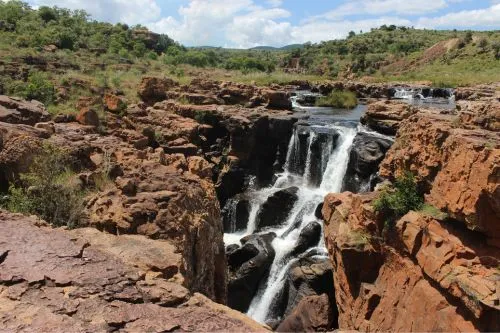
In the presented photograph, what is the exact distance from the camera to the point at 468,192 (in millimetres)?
8070

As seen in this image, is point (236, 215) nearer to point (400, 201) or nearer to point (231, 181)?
point (231, 181)

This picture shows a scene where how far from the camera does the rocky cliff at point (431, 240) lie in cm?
767

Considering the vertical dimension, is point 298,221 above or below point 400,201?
below

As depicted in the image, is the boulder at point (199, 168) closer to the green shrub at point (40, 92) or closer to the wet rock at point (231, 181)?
the wet rock at point (231, 181)

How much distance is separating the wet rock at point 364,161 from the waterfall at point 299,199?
19.3 inches

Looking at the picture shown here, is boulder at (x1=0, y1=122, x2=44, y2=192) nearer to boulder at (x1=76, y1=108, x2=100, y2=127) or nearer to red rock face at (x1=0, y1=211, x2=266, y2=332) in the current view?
red rock face at (x1=0, y1=211, x2=266, y2=332)

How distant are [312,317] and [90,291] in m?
8.31

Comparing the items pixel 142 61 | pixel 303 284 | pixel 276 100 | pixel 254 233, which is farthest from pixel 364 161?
pixel 142 61

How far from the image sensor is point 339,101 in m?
32.0

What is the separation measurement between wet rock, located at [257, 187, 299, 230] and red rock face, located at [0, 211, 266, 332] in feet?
43.6

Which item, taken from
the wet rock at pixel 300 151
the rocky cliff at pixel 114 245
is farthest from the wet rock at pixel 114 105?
the wet rock at pixel 300 151

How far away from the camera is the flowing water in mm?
15781

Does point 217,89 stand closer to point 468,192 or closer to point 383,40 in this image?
point 468,192

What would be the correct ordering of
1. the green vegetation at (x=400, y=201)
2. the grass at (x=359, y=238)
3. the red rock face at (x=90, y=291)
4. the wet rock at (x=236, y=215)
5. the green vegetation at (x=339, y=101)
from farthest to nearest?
1. the green vegetation at (x=339, y=101)
2. the wet rock at (x=236, y=215)
3. the grass at (x=359, y=238)
4. the green vegetation at (x=400, y=201)
5. the red rock face at (x=90, y=291)
